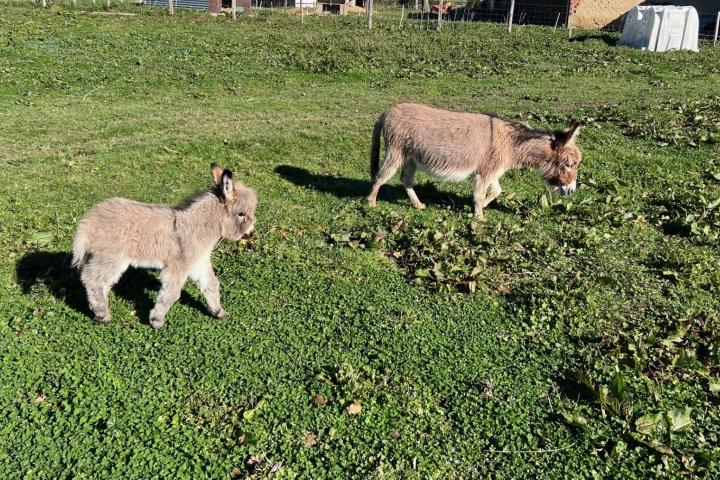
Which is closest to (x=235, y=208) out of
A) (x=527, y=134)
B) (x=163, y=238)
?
(x=163, y=238)

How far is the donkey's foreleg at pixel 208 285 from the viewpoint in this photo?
20.2 ft

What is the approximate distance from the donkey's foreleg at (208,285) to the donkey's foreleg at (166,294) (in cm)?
18

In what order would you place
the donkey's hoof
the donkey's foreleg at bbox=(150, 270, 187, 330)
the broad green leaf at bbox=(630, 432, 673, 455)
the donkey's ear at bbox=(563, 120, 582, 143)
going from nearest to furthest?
1. the broad green leaf at bbox=(630, 432, 673, 455)
2. the donkey's foreleg at bbox=(150, 270, 187, 330)
3. the donkey's hoof
4. the donkey's ear at bbox=(563, 120, 582, 143)

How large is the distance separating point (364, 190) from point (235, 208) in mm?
4314

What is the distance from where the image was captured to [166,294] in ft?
19.6

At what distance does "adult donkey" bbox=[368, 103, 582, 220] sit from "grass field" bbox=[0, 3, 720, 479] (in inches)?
24.1

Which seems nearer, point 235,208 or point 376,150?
point 235,208

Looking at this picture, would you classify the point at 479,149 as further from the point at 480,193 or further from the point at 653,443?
the point at 653,443

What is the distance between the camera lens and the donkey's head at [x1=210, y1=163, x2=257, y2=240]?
612 cm

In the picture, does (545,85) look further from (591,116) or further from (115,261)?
(115,261)

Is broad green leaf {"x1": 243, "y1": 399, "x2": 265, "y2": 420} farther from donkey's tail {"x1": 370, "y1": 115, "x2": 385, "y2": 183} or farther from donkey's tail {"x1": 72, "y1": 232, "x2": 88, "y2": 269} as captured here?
donkey's tail {"x1": 370, "y1": 115, "x2": 385, "y2": 183}

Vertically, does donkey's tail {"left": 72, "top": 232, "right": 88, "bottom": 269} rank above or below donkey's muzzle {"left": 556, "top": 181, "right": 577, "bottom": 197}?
below

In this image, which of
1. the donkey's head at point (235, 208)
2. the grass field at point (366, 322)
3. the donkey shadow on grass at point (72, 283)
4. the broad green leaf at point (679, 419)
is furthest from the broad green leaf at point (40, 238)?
the broad green leaf at point (679, 419)

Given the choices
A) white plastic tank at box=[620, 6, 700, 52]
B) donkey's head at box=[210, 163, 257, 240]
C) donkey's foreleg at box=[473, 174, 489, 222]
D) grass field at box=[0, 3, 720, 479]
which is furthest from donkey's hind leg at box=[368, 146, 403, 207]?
white plastic tank at box=[620, 6, 700, 52]
